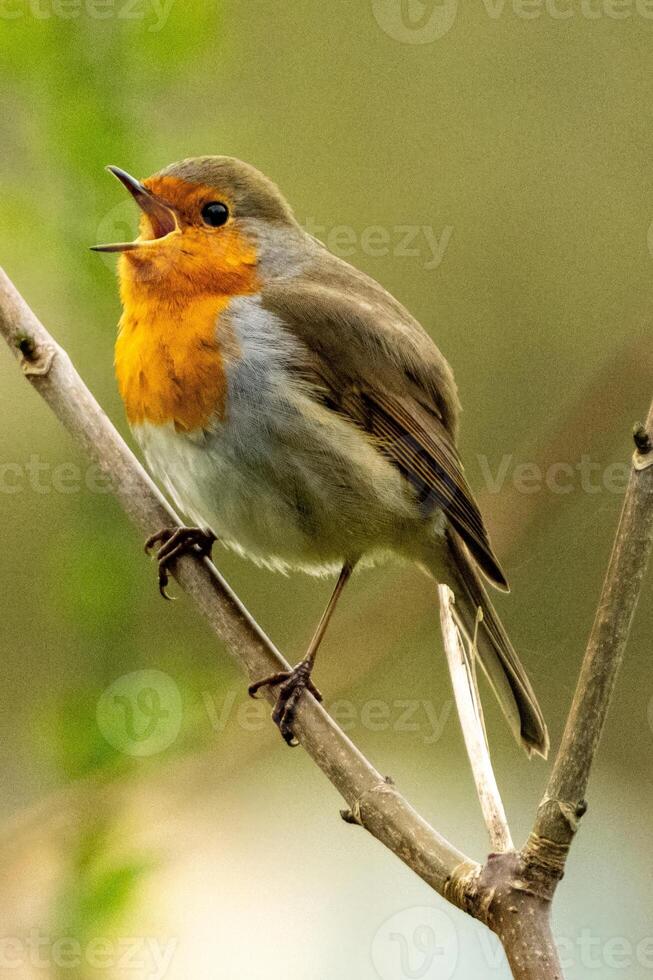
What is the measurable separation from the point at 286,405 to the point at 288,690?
77 centimetres

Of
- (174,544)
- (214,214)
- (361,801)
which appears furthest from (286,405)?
(361,801)

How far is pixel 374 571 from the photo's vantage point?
15.7ft

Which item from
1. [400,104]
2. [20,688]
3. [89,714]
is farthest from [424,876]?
[400,104]

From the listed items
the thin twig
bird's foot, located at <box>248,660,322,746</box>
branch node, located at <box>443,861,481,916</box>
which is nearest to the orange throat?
bird's foot, located at <box>248,660,322,746</box>

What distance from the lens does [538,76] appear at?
592 cm

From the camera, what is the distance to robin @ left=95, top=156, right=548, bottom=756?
311 cm

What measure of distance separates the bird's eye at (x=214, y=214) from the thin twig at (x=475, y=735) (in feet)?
4.13

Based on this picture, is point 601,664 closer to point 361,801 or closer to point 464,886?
point 464,886

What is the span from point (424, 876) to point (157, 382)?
1.58m

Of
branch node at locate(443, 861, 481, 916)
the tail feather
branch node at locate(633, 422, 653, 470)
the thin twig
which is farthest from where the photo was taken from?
the tail feather

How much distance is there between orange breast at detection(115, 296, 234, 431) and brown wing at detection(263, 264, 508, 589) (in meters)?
0.24

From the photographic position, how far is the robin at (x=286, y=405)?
311 cm

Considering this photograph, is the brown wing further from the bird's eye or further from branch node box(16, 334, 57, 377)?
branch node box(16, 334, 57, 377)

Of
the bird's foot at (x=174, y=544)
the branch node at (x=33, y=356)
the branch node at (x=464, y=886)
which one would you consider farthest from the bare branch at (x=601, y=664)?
the branch node at (x=33, y=356)
